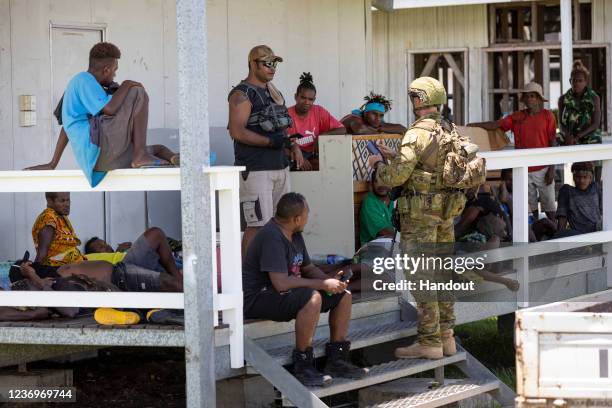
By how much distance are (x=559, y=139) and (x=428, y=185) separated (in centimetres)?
524

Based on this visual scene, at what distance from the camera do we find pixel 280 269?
6730 mm

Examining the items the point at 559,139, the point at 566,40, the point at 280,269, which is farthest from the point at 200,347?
the point at 566,40

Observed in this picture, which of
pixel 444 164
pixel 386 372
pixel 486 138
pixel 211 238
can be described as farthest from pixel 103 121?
pixel 486 138

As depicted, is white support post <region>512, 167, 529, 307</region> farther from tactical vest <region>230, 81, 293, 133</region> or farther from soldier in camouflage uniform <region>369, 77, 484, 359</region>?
tactical vest <region>230, 81, 293, 133</region>

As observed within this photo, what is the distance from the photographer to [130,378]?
8.98 m

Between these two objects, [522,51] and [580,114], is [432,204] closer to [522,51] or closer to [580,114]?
[580,114]

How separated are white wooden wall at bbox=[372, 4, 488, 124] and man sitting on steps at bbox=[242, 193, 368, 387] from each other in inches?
401

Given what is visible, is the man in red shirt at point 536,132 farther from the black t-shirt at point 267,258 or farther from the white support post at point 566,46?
the black t-shirt at point 267,258

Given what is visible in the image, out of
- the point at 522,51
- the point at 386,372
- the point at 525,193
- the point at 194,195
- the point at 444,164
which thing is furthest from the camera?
the point at 522,51

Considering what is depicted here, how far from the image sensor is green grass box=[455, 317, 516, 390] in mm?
10039

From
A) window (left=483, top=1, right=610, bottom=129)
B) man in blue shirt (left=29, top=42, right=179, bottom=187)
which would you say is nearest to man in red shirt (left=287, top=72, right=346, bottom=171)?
man in blue shirt (left=29, top=42, right=179, bottom=187)

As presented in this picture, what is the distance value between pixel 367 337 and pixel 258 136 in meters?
1.51

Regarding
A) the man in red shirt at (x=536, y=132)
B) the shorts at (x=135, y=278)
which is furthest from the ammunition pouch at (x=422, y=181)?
the man in red shirt at (x=536, y=132)

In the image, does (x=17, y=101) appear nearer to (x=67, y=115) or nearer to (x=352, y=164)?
(x=67, y=115)
